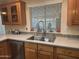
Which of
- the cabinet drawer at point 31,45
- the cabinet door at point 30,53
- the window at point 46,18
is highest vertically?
the window at point 46,18

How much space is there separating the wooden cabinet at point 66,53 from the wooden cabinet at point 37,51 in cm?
18

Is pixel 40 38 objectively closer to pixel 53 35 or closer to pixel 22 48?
pixel 53 35

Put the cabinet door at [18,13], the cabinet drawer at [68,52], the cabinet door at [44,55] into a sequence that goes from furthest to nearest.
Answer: the cabinet door at [18,13], the cabinet door at [44,55], the cabinet drawer at [68,52]

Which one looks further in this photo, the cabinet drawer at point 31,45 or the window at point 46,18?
the window at point 46,18

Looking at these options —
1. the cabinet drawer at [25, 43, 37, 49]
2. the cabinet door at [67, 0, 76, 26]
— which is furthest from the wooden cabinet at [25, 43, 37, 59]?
the cabinet door at [67, 0, 76, 26]

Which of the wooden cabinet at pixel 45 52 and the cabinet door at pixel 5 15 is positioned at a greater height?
the cabinet door at pixel 5 15

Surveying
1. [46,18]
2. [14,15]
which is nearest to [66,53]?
[46,18]

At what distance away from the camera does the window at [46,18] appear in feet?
9.01

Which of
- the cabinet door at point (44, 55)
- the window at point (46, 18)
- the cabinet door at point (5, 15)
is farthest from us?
the cabinet door at point (5, 15)

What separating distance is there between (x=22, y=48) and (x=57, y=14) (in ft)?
4.71

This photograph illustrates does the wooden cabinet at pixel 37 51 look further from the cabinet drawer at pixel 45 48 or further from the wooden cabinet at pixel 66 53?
the wooden cabinet at pixel 66 53

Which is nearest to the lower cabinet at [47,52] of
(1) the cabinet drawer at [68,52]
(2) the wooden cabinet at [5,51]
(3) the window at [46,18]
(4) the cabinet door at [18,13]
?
(1) the cabinet drawer at [68,52]

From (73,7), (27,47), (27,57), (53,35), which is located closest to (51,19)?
(53,35)

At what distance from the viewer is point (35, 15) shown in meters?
3.11
